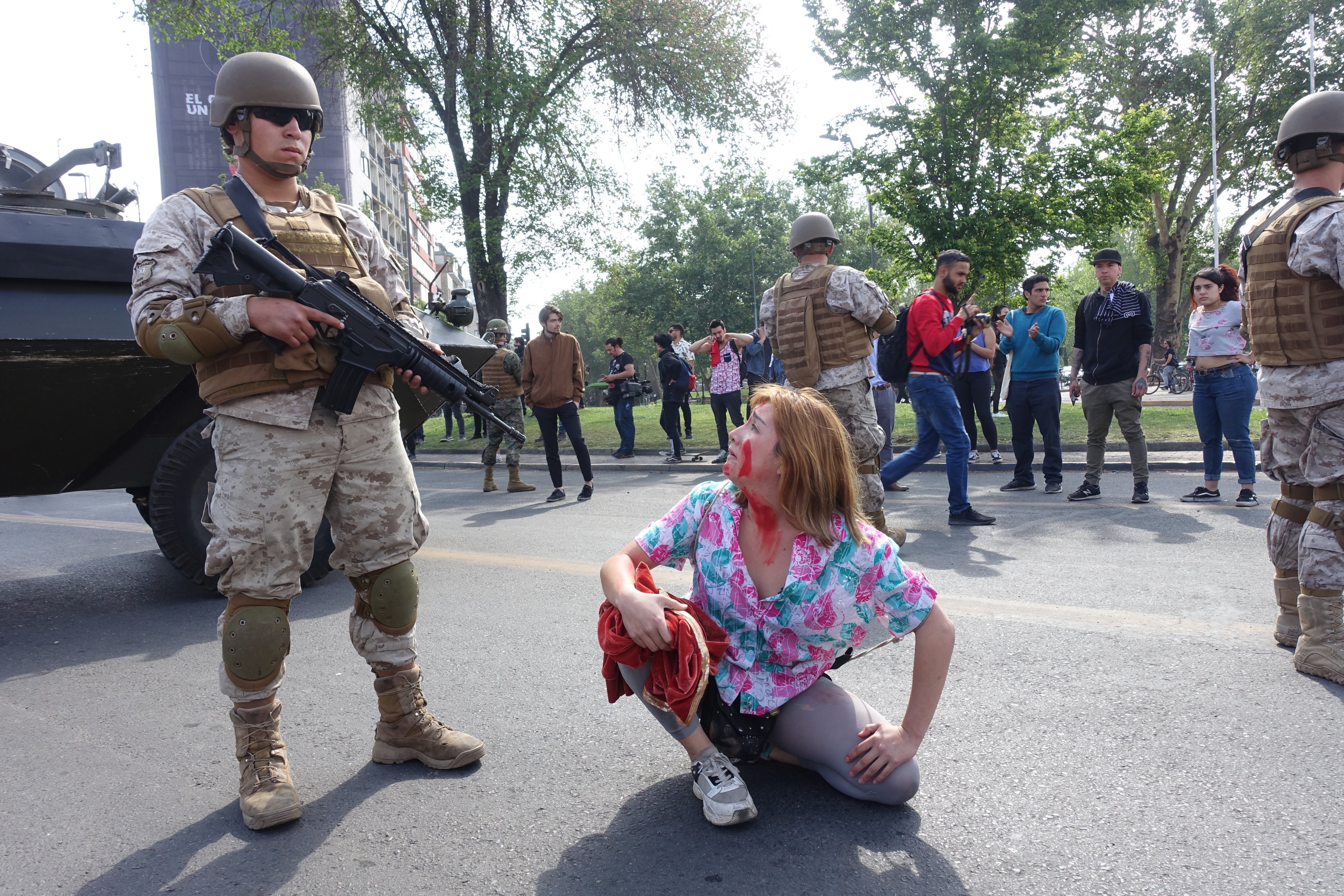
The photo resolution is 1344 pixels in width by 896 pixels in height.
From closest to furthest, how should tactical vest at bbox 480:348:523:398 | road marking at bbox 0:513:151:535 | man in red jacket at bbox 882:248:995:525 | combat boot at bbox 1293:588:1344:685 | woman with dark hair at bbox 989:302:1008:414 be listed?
combat boot at bbox 1293:588:1344:685 → man in red jacket at bbox 882:248:995:525 → road marking at bbox 0:513:151:535 → woman with dark hair at bbox 989:302:1008:414 → tactical vest at bbox 480:348:523:398

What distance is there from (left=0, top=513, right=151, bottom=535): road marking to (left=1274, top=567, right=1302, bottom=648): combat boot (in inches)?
293

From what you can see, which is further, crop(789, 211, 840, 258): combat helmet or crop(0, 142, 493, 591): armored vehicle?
crop(789, 211, 840, 258): combat helmet

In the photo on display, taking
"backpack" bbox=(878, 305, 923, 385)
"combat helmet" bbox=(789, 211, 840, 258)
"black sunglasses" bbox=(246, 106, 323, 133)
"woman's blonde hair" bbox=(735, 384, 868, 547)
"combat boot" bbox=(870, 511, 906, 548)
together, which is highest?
"combat helmet" bbox=(789, 211, 840, 258)

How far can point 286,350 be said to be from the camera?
240 centimetres

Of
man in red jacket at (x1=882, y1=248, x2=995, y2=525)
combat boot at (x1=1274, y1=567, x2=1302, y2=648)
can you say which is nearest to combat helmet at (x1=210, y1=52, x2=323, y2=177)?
combat boot at (x1=1274, y1=567, x2=1302, y2=648)

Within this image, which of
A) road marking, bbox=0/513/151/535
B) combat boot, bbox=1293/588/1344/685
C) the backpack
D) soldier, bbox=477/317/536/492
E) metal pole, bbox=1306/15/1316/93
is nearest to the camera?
combat boot, bbox=1293/588/1344/685

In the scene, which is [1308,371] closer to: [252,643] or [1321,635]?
[1321,635]

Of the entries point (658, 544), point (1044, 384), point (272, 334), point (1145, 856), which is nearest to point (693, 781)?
A: point (658, 544)

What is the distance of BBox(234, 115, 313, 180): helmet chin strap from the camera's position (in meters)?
2.51

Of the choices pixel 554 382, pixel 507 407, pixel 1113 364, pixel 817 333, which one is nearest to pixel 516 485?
pixel 507 407

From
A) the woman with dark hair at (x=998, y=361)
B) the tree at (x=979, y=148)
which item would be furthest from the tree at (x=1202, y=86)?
the woman with dark hair at (x=998, y=361)

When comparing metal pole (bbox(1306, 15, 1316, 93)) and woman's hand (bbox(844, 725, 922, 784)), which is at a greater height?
metal pole (bbox(1306, 15, 1316, 93))

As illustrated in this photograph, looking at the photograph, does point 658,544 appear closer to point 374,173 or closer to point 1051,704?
point 1051,704

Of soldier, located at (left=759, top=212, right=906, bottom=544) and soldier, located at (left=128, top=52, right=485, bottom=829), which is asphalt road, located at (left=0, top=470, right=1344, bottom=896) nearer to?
soldier, located at (left=128, top=52, right=485, bottom=829)
